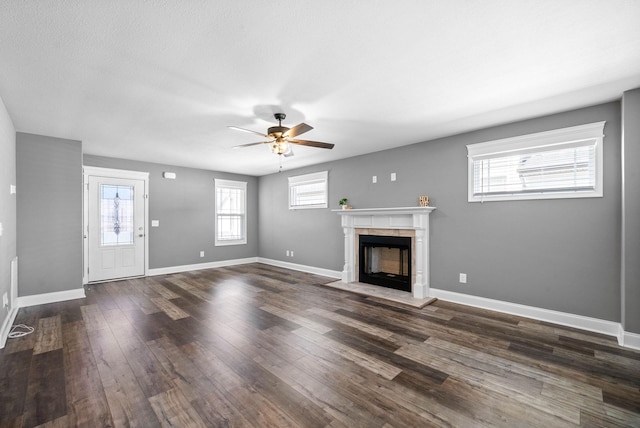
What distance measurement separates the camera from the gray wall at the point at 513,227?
3.03 m

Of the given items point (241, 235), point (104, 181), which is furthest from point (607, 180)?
point (104, 181)

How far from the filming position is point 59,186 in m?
4.31

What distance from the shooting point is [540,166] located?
3.46 meters

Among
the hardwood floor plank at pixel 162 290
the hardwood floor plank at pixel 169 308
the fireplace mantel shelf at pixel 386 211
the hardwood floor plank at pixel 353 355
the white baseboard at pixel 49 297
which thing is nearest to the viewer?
the hardwood floor plank at pixel 353 355

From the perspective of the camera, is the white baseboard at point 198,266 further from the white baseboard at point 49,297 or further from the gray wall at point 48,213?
the gray wall at point 48,213

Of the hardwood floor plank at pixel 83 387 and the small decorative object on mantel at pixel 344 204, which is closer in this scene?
the hardwood floor plank at pixel 83 387

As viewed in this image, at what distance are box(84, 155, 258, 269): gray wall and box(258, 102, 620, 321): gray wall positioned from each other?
3739 mm

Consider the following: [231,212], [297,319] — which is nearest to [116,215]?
[231,212]

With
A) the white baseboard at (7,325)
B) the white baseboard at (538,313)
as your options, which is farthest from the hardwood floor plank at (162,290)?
the white baseboard at (538,313)

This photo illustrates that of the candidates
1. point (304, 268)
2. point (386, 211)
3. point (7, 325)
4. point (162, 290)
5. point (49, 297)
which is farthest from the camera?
point (304, 268)

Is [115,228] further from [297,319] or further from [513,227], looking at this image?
[513,227]

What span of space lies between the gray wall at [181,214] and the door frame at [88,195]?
83 mm

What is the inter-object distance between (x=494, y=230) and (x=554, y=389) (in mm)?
2146

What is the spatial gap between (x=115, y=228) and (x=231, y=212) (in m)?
2.62
